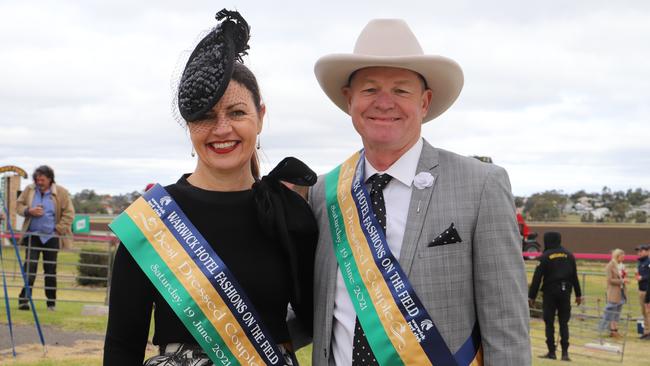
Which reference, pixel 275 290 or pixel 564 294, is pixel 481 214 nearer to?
pixel 275 290

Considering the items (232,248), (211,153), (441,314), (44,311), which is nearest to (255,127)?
(211,153)

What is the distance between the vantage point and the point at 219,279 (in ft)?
7.55

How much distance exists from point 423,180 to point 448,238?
23 cm

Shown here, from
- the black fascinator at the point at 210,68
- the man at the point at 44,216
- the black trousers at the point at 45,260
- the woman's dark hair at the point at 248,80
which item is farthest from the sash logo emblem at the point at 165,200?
the black trousers at the point at 45,260

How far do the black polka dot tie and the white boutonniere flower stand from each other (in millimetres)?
116

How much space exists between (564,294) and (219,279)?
8.26 meters

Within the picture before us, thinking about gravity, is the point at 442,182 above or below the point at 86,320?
above

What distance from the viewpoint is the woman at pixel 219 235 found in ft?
7.37

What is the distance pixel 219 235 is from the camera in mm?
2326

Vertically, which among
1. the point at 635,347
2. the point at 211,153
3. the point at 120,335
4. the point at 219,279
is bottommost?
the point at 635,347

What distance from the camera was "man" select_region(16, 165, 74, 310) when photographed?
8609 millimetres

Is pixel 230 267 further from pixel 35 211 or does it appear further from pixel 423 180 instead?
pixel 35 211

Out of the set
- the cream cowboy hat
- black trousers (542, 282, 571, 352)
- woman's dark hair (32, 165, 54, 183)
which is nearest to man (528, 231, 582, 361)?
black trousers (542, 282, 571, 352)

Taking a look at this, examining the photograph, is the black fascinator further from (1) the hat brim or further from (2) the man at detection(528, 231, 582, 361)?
(2) the man at detection(528, 231, 582, 361)
